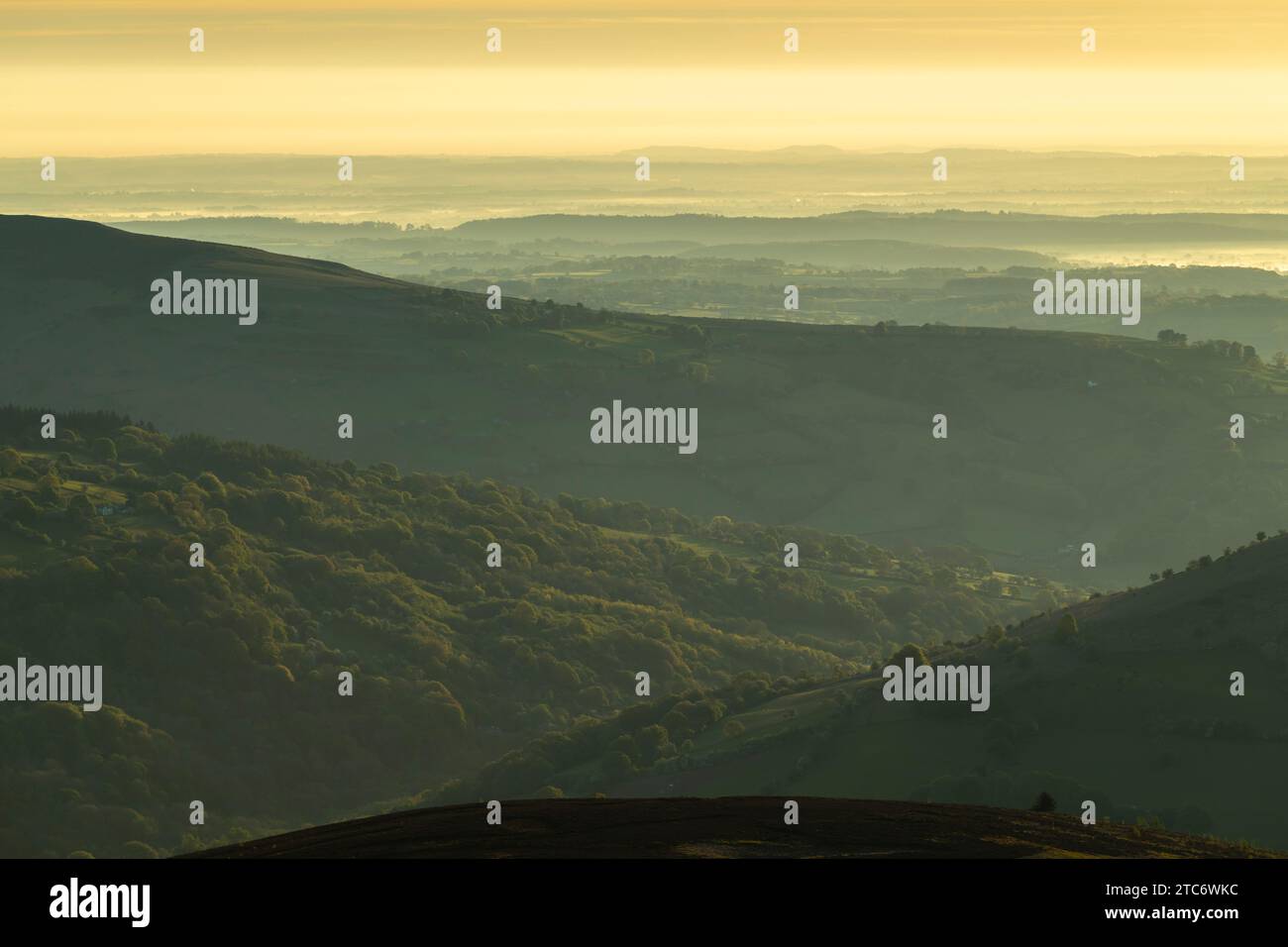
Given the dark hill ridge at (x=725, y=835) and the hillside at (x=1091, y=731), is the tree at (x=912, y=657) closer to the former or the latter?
the hillside at (x=1091, y=731)

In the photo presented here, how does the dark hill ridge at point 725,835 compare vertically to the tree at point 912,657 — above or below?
above

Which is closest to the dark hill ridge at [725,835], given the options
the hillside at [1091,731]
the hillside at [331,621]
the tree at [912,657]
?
the hillside at [1091,731]

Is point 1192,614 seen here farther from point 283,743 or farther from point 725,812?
point 283,743

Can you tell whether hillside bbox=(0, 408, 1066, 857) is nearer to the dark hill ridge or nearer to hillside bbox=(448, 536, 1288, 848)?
hillside bbox=(448, 536, 1288, 848)

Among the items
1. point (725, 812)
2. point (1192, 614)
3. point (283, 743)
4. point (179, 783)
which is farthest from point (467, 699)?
point (725, 812)

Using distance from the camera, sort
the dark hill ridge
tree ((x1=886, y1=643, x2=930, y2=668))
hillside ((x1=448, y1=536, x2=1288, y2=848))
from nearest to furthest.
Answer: the dark hill ridge, hillside ((x1=448, y1=536, x2=1288, y2=848)), tree ((x1=886, y1=643, x2=930, y2=668))

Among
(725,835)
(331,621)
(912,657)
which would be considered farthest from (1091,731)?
(331,621)

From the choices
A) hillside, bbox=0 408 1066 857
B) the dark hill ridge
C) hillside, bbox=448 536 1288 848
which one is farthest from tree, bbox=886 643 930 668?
the dark hill ridge
